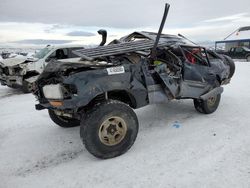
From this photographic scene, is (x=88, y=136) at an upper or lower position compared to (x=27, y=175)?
upper

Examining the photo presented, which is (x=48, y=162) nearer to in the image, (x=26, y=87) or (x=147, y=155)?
(x=147, y=155)

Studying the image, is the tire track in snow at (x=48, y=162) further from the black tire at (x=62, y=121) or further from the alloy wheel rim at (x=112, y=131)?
the black tire at (x=62, y=121)

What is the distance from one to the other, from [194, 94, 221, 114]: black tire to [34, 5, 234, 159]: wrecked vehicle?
0.09 meters

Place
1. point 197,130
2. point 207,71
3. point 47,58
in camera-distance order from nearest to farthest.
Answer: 1. point 197,130
2. point 207,71
3. point 47,58

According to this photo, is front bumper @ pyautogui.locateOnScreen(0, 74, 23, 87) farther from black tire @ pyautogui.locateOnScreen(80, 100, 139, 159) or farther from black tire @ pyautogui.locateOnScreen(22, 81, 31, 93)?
black tire @ pyautogui.locateOnScreen(80, 100, 139, 159)

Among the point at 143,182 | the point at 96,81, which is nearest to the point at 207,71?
the point at 96,81

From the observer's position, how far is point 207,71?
17.1ft

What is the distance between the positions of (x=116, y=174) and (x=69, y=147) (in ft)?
4.04

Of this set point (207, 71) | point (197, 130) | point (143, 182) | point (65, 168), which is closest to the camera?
point (143, 182)

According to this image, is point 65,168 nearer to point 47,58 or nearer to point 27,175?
point 27,175

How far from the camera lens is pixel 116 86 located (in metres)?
3.58

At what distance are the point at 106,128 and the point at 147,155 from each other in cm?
75

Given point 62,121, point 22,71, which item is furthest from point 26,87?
point 62,121

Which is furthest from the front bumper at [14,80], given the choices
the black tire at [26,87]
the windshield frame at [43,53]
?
the windshield frame at [43,53]
